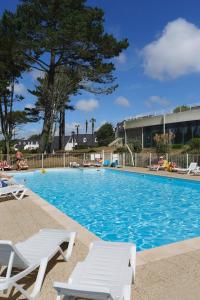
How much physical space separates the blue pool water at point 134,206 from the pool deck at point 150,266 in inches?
53.0

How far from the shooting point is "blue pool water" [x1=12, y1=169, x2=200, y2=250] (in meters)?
6.92

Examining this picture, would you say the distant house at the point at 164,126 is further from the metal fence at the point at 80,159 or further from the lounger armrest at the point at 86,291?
the lounger armrest at the point at 86,291

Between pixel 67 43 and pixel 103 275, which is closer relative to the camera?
pixel 103 275

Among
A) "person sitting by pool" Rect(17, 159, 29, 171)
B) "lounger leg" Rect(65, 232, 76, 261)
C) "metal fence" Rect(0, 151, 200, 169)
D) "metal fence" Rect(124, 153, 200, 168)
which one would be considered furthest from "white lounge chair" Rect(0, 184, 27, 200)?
"metal fence" Rect(0, 151, 200, 169)

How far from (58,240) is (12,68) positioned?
22412mm

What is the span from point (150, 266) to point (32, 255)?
1655 mm

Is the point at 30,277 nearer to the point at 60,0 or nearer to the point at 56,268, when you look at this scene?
the point at 56,268

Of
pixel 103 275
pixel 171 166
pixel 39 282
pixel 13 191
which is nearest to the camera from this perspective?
pixel 103 275

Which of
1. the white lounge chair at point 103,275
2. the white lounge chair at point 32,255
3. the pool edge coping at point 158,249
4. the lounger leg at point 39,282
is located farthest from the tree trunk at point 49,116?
the lounger leg at point 39,282

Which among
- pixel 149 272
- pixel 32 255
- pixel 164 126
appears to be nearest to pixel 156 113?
pixel 164 126

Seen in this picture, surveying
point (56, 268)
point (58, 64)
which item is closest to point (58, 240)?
point (56, 268)

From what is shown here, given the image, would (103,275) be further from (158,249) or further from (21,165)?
(21,165)

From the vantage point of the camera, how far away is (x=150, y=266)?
4137mm

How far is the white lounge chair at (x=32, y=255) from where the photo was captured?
124 inches
